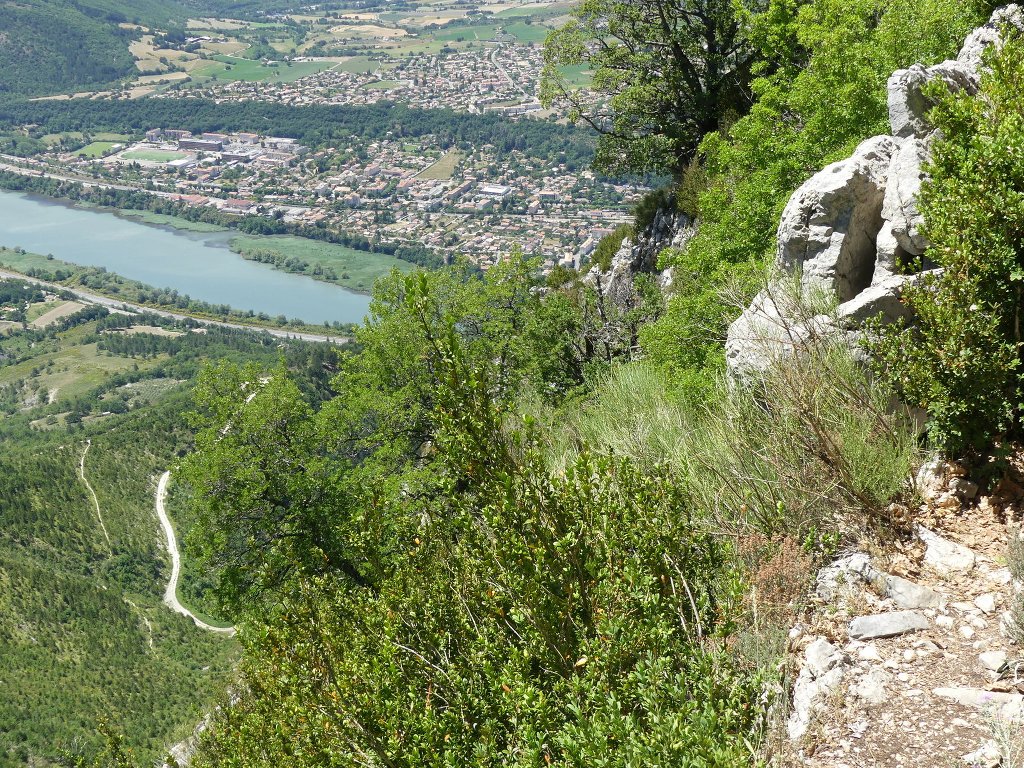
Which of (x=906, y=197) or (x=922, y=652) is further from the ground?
(x=906, y=197)

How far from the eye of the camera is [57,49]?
598 feet

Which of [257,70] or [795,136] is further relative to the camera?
[257,70]

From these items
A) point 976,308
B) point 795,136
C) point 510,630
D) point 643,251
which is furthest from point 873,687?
point 643,251

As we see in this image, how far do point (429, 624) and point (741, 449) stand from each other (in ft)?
7.97

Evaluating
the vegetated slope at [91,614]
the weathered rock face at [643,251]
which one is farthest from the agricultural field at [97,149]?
the weathered rock face at [643,251]

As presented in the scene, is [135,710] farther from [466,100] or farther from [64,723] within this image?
[466,100]

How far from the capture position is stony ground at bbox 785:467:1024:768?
3523 millimetres

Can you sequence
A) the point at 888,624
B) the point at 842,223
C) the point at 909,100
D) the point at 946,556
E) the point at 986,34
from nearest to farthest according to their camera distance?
the point at 888,624 < the point at 946,556 < the point at 842,223 < the point at 909,100 < the point at 986,34

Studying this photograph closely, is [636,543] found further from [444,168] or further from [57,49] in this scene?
[57,49]

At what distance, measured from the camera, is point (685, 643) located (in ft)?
12.9

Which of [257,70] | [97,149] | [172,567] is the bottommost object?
[172,567]

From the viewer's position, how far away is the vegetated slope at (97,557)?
28.8m

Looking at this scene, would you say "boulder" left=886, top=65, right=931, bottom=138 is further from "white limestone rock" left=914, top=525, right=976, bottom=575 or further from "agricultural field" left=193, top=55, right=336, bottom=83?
"agricultural field" left=193, top=55, right=336, bottom=83

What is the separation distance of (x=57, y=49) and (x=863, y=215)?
718ft
